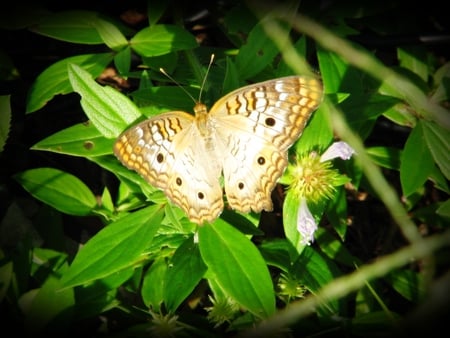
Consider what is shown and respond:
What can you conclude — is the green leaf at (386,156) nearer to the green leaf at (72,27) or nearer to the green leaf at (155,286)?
the green leaf at (155,286)

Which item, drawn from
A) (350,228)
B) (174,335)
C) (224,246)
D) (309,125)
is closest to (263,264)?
(224,246)

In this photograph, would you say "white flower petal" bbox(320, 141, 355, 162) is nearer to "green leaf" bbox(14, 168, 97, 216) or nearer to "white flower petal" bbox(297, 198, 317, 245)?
"white flower petal" bbox(297, 198, 317, 245)

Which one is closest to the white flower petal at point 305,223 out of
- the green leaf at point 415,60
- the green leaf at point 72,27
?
the green leaf at point 72,27

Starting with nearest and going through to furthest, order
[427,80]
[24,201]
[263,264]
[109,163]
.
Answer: [263,264] < [109,163] < [24,201] < [427,80]

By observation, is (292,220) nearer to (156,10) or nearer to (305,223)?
(305,223)

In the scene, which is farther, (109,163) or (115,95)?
(109,163)

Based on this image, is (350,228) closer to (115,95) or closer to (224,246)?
(224,246)
